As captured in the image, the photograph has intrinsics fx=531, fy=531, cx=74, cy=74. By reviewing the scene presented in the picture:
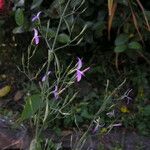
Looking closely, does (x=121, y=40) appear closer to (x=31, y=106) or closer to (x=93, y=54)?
(x=93, y=54)

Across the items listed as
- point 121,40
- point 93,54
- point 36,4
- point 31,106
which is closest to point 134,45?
point 121,40

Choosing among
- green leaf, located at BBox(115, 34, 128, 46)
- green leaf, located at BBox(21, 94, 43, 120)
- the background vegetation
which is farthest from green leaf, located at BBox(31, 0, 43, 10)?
green leaf, located at BBox(21, 94, 43, 120)

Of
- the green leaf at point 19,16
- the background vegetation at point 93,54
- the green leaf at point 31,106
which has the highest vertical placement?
the green leaf at point 31,106

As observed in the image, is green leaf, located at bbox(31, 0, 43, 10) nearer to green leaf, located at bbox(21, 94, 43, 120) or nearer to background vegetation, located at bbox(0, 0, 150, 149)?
background vegetation, located at bbox(0, 0, 150, 149)

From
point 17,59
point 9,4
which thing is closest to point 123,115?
point 17,59

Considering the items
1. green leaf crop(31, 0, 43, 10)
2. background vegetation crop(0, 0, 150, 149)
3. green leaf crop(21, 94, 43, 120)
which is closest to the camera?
green leaf crop(21, 94, 43, 120)

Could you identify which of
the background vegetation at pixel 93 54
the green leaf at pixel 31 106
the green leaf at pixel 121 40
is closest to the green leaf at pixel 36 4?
the background vegetation at pixel 93 54

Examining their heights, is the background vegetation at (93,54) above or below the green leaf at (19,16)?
below

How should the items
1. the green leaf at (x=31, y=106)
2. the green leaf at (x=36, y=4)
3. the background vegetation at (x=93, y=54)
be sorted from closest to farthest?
1. the green leaf at (x=31, y=106)
2. the background vegetation at (x=93, y=54)
3. the green leaf at (x=36, y=4)

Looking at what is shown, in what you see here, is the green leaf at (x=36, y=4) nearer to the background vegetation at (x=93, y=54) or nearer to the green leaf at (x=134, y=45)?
the background vegetation at (x=93, y=54)
